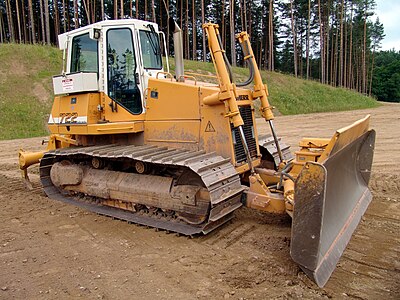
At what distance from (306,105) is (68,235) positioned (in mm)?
26959

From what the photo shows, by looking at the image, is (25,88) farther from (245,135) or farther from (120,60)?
(245,135)

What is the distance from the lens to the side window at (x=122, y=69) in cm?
606

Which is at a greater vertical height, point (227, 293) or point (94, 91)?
point (94, 91)

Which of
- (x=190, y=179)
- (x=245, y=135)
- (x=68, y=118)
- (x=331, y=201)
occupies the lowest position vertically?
(x=331, y=201)

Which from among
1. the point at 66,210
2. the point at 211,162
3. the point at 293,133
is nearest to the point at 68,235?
the point at 66,210

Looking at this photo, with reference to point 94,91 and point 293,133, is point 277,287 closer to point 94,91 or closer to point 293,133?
point 94,91

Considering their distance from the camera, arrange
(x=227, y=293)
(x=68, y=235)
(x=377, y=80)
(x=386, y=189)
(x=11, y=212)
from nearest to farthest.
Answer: (x=227, y=293) < (x=68, y=235) < (x=11, y=212) < (x=386, y=189) < (x=377, y=80)

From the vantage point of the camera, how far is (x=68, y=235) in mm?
5176

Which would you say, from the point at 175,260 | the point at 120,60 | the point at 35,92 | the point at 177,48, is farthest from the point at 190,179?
the point at 35,92

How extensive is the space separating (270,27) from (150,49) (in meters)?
31.3

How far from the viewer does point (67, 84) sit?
6582 mm

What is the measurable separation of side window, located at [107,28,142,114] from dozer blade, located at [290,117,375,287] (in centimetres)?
329

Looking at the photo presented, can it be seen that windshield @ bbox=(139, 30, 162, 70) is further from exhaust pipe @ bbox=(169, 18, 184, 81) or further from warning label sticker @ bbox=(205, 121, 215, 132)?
warning label sticker @ bbox=(205, 121, 215, 132)

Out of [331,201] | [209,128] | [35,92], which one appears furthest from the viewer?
[35,92]
